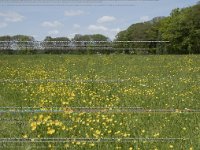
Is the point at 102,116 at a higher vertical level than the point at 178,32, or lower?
lower

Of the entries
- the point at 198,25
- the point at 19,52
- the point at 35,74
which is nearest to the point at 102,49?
the point at 19,52

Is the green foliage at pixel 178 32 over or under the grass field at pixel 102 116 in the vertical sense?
over

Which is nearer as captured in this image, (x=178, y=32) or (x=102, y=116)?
(x=102, y=116)

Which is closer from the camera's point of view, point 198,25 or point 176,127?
point 176,127

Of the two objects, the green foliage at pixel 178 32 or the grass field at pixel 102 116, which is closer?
the grass field at pixel 102 116

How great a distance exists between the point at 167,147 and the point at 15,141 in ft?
5.64

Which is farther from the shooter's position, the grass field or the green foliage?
the green foliage

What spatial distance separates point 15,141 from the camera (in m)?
5.25

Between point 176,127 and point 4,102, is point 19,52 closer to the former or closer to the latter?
point 4,102

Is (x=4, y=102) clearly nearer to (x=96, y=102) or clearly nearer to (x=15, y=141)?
(x=96, y=102)

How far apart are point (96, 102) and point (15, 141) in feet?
9.33

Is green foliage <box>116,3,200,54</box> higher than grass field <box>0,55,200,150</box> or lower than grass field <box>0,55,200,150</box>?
higher

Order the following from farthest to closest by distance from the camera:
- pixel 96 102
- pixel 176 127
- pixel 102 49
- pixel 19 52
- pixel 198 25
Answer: pixel 198 25
pixel 102 49
pixel 19 52
pixel 96 102
pixel 176 127

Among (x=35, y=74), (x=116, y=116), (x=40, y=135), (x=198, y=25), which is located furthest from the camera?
(x=198, y=25)
